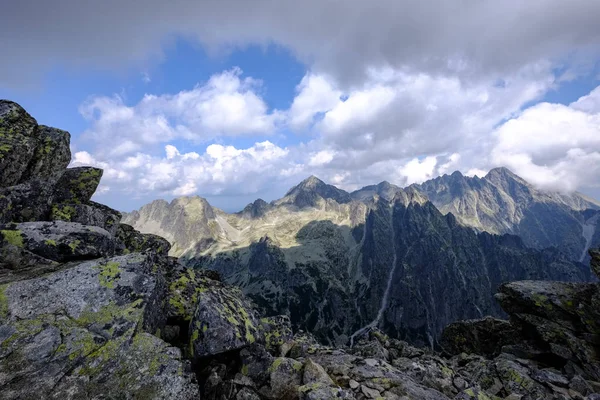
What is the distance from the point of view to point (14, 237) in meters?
14.1

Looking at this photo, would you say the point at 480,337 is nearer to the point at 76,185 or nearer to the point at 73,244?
the point at 73,244

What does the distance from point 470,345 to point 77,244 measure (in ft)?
145

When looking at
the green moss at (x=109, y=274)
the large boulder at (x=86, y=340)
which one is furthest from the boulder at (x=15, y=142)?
the green moss at (x=109, y=274)

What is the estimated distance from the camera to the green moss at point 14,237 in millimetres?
13870

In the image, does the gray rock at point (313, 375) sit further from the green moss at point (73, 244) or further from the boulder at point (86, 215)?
the boulder at point (86, 215)

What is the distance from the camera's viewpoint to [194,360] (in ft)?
40.8

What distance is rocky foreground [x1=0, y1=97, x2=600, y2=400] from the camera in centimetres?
959

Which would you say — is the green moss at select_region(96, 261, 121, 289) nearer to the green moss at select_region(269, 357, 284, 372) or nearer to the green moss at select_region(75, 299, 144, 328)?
the green moss at select_region(75, 299, 144, 328)

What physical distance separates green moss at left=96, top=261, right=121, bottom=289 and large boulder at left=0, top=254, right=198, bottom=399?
0.04 m

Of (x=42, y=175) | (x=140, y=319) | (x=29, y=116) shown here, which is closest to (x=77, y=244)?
(x=140, y=319)

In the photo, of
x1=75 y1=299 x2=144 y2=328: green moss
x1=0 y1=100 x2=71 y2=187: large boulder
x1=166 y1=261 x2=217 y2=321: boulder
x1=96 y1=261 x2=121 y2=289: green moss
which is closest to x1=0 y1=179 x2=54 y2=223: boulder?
x1=0 y1=100 x2=71 y2=187: large boulder

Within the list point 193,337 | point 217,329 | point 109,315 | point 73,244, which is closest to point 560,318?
point 217,329

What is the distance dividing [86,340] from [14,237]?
837 cm

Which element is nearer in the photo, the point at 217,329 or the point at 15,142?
the point at 217,329
